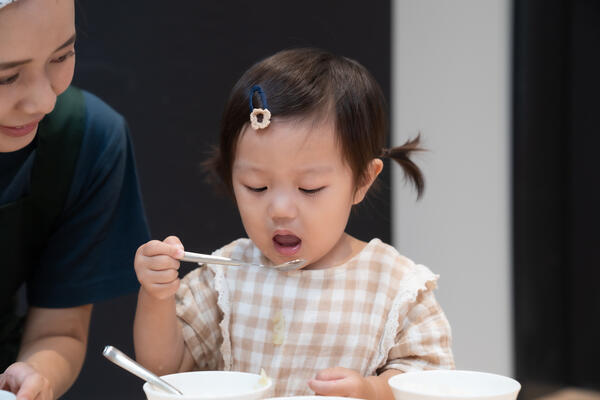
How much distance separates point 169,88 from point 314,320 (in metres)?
0.91

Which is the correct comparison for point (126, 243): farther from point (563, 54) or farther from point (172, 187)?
point (563, 54)

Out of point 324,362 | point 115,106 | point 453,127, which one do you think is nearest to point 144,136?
point 115,106

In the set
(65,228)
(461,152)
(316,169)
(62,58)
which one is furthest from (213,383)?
(461,152)

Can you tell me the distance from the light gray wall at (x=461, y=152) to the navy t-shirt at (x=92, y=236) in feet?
4.83

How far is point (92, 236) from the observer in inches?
48.8

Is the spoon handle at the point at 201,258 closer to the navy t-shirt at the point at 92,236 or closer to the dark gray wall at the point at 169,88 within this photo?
the navy t-shirt at the point at 92,236

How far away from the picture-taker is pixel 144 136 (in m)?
1.76

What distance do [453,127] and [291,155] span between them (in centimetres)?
169

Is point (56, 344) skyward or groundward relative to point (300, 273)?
groundward

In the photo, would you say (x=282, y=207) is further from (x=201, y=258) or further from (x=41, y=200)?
(x=41, y=200)

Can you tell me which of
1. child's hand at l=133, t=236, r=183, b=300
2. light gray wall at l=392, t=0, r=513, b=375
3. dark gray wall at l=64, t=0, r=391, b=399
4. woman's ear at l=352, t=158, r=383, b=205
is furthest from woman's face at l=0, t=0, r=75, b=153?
light gray wall at l=392, t=0, r=513, b=375

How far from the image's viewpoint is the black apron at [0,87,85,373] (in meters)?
1.17

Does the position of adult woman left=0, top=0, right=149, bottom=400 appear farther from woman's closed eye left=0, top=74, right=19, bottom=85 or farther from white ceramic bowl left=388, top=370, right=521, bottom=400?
white ceramic bowl left=388, top=370, right=521, bottom=400

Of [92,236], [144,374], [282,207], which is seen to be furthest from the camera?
[92,236]
